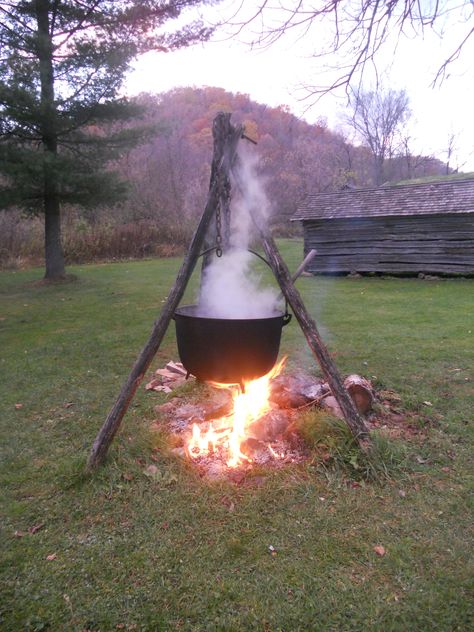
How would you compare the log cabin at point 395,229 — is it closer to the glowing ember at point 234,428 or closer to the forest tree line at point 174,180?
the forest tree line at point 174,180

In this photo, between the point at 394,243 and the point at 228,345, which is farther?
the point at 394,243

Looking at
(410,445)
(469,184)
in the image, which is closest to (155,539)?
(410,445)

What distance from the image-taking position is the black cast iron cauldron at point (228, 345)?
2588 millimetres

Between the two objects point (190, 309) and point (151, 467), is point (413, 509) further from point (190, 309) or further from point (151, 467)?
point (190, 309)

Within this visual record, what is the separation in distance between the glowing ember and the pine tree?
9102 millimetres

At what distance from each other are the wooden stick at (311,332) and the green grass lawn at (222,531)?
1.00 ft

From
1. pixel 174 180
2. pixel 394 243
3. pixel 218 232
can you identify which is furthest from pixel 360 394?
pixel 174 180

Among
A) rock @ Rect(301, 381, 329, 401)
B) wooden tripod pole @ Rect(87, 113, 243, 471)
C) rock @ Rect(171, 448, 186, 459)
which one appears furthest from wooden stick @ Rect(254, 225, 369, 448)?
rock @ Rect(171, 448, 186, 459)

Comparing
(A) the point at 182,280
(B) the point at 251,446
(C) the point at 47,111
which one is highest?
(C) the point at 47,111

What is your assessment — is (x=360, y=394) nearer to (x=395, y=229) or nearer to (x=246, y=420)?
(x=246, y=420)

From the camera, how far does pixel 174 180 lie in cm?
2492

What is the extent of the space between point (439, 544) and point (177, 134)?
2704cm

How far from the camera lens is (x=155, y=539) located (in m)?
2.34

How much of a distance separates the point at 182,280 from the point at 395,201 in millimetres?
12419
